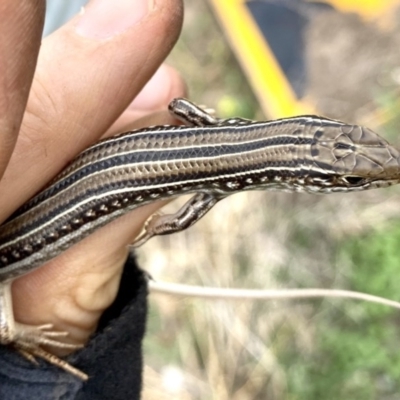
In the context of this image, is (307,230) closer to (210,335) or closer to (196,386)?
(210,335)

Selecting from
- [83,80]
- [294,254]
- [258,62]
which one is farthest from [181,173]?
[258,62]

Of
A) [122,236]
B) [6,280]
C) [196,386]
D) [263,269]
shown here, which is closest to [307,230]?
[263,269]

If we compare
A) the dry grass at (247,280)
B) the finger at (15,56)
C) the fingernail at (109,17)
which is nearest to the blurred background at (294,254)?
the dry grass at (247,280)

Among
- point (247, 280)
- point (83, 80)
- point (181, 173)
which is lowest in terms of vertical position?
point (247, 280)

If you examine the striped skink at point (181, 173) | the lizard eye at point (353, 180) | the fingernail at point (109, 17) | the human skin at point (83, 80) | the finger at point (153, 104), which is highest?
the fingernail at point (109, 17)

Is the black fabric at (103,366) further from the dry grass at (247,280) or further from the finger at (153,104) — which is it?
the dry grass at (247,280)

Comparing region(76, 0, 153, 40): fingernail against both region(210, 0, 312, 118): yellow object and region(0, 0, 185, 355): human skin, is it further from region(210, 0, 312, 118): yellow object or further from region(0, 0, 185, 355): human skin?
region(210, 0, 312, 118): yellow object

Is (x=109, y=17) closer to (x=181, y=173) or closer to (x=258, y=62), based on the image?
(x=181, y=173)
